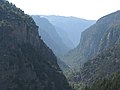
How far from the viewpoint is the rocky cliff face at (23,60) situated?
524ft

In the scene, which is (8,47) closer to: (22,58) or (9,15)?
(22,58)

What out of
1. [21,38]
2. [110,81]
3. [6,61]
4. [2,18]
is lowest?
[110,81]

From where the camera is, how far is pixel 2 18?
18825 centimetres

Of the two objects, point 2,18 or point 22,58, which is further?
point 2,18

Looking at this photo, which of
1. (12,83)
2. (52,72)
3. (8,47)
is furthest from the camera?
Answer: (52,72)

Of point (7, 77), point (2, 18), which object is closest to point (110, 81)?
point (7, 77)

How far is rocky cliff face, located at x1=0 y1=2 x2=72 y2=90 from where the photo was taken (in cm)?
15962

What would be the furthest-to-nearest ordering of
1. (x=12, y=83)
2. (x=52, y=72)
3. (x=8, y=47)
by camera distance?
(x=52, y=72) → (x=8, y=47) → (x=12, y=83)

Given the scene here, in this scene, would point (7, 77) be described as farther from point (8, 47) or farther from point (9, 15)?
point (9, 15)

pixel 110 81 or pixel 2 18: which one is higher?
pixel 2 18

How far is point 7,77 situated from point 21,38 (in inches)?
1105

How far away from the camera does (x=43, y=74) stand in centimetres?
17525

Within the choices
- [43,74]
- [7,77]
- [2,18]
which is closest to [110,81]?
[43,74]

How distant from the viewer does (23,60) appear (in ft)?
555
